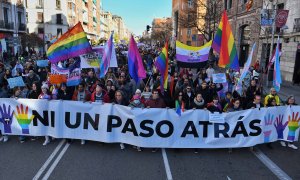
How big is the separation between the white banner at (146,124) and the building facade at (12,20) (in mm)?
28209

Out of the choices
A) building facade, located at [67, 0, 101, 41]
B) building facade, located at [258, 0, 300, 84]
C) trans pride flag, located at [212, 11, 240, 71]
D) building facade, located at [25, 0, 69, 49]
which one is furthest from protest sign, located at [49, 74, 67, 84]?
building facade, located at [25, 0, 69, 49]

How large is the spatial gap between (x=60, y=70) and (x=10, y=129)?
2.57m

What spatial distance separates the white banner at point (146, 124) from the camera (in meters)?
6.41

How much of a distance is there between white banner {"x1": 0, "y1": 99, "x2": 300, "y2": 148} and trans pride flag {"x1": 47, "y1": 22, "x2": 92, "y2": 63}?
184 centimetres

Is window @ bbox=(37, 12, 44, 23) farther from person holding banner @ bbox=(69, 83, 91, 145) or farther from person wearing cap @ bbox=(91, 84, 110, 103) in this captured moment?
person wearing cap @ bbox=(91, 84, 110, 103)

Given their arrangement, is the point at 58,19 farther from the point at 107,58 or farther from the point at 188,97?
the point at 188,97

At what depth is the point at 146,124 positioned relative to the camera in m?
6.42

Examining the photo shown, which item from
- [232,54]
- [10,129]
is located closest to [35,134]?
[10,129]

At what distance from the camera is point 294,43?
1853cm

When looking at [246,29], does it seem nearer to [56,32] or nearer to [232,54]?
[232,54]

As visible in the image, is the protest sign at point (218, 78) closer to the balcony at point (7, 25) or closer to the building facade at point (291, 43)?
the building facade at point (291, 43)

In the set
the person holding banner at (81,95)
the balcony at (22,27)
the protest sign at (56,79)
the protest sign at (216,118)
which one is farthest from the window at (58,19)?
the protest sign at (216,118)

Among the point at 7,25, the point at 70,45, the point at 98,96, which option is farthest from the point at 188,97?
the point at 7,25

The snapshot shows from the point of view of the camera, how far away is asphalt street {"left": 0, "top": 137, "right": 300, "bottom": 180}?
534 cm
